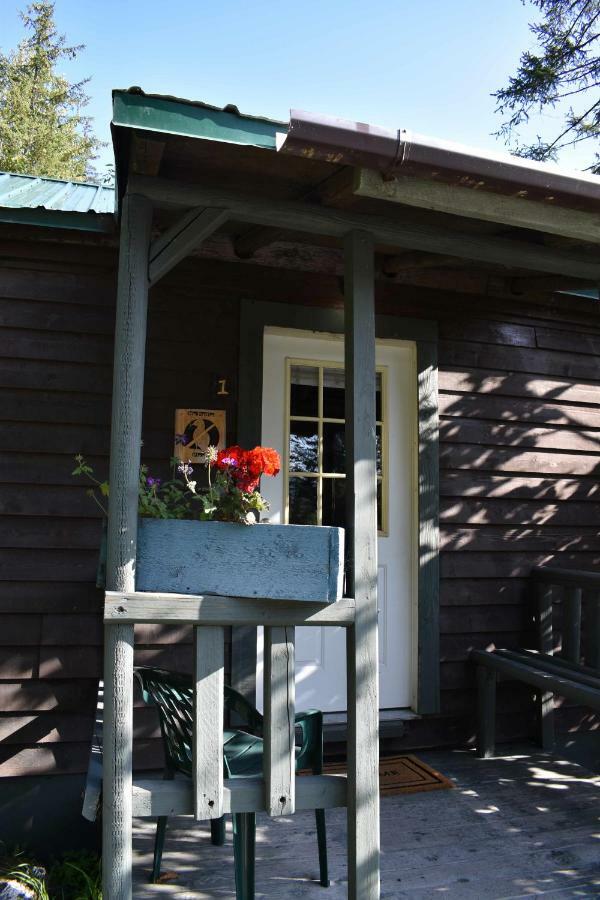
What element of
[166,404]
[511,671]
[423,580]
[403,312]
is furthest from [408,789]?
[403,312]

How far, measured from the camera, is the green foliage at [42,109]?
15.1 meters

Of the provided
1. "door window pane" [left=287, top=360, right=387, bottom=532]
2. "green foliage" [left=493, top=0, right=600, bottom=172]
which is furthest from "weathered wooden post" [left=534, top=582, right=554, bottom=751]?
"green foliage" [left=493, top=0, right=600, bottom=172]

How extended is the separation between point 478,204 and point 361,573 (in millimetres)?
1257

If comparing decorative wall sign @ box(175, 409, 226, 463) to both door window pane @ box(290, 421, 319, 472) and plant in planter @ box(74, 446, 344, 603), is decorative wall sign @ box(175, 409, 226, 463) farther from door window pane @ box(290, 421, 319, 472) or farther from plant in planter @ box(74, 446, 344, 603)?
plant in planter @ box(74, 446, 344, 603)

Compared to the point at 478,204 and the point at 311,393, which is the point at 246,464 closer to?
the point at 478,204

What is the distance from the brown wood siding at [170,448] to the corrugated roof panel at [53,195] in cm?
21

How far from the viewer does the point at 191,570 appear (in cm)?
236

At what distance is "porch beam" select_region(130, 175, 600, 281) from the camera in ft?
8.21

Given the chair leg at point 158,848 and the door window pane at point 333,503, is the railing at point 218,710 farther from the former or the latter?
the door window pane at point 333,503

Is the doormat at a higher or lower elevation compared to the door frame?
lower

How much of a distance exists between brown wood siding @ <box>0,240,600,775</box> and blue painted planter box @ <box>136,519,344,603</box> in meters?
1.07

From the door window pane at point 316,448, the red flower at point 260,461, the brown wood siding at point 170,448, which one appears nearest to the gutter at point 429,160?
the red flower at point 260,461

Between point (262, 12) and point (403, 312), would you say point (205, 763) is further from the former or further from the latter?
point (262, 12)

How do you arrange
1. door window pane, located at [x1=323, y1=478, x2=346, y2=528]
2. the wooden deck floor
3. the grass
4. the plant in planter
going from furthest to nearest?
door window pane, located at [x1=323, y1=478, x2=346, y2=528] < the grass < the wooden deck floor < the plant in planter
